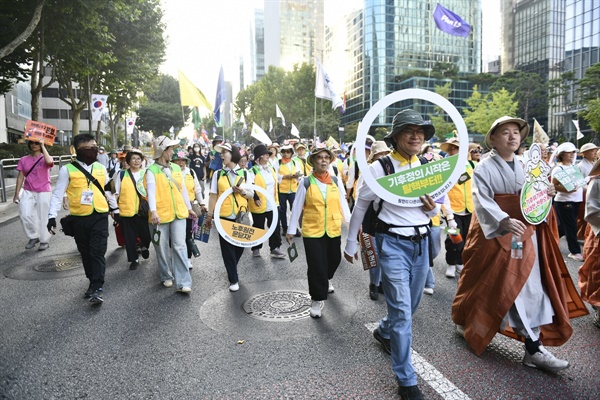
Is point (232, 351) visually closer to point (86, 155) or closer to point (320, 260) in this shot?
point (320, 260)

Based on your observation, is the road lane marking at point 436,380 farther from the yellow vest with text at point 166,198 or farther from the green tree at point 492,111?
the green tree at point 492,111

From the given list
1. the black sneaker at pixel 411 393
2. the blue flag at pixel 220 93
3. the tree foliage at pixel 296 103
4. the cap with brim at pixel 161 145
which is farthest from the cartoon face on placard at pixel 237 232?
the tree foliage at pixel 296 103

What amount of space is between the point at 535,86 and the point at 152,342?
65.0 metres

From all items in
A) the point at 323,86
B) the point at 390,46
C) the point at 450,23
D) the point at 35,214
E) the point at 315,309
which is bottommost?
the point at 315,309

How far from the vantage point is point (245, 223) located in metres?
6.20

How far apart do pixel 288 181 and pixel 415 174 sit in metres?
6.31

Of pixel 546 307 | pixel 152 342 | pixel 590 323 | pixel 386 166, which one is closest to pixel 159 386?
pixel 152 342

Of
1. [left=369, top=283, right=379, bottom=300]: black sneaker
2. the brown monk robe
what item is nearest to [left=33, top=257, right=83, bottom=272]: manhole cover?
[left=369, top=283, right=379, bottom=300]: black sneaker

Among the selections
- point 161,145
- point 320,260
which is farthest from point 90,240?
point 320,260

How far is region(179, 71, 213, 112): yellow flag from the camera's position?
418 inches

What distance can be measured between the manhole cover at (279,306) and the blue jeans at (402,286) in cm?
165

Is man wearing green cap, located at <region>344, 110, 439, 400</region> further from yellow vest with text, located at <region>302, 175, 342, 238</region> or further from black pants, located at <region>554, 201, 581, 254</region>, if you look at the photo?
black pants, located at <region>554, 201, 581, 254</region>

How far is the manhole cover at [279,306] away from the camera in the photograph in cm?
477

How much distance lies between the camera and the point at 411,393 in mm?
3053
